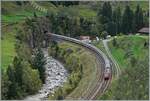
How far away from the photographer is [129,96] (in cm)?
4197

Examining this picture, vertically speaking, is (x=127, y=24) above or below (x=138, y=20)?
below

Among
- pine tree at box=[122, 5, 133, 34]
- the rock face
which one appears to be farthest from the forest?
the rock face

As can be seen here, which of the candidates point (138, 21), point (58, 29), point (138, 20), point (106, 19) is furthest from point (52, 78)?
point (106, 19)

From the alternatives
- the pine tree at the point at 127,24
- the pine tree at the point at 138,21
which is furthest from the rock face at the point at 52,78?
the pine tree at the point at 138,21

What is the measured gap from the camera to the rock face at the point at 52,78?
71.0m

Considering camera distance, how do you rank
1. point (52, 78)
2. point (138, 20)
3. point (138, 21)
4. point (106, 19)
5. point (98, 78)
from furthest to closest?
1. point (106, 19)
2. point (138, 20)
3. point (138, 21)
4. point (52, 78)
5. point (98, 78)

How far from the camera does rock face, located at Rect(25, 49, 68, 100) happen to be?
233ft

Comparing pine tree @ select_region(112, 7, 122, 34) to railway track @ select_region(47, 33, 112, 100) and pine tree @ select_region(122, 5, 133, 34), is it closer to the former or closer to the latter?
pine tree @ select_region(122, 5, 133, 34)

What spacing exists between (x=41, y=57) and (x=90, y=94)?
2135 cm

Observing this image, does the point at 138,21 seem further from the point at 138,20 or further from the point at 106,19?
the point at 106,19

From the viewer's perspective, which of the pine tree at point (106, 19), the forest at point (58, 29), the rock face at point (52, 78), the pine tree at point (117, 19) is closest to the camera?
the rock face at point (52, 78)

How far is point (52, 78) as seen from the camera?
3211 inches

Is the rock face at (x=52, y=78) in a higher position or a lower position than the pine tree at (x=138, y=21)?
lower

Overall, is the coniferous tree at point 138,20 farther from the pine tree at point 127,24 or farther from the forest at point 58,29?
the pine tree at point 127,24
